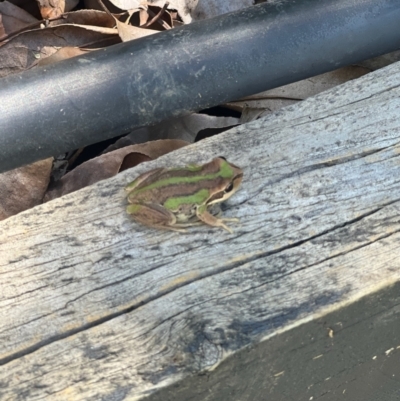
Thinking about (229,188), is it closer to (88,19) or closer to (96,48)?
(96,48)

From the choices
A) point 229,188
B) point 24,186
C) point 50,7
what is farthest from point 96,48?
point 229,188

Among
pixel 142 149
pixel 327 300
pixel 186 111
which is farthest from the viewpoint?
pixel 142 149

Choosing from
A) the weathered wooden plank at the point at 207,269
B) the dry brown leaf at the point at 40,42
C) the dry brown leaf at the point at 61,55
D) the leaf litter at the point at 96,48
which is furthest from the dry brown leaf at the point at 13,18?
the weathered wooden plank at the point at 207,269

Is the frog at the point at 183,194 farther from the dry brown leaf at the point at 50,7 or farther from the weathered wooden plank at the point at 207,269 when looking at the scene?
the dry brown leaf at the point at 50,7

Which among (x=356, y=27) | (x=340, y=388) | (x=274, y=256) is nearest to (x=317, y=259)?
(x=274, y=256)

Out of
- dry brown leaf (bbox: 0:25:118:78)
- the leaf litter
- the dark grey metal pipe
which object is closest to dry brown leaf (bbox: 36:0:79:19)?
the leaf litter

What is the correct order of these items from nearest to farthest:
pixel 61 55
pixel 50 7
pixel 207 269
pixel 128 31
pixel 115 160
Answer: pixel 207 269 → pixel 115 160 → pixel 61 55 → pixel 128 31 → pixel 50 7

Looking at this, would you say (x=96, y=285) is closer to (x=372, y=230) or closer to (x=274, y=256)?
(x=274, y=256)
